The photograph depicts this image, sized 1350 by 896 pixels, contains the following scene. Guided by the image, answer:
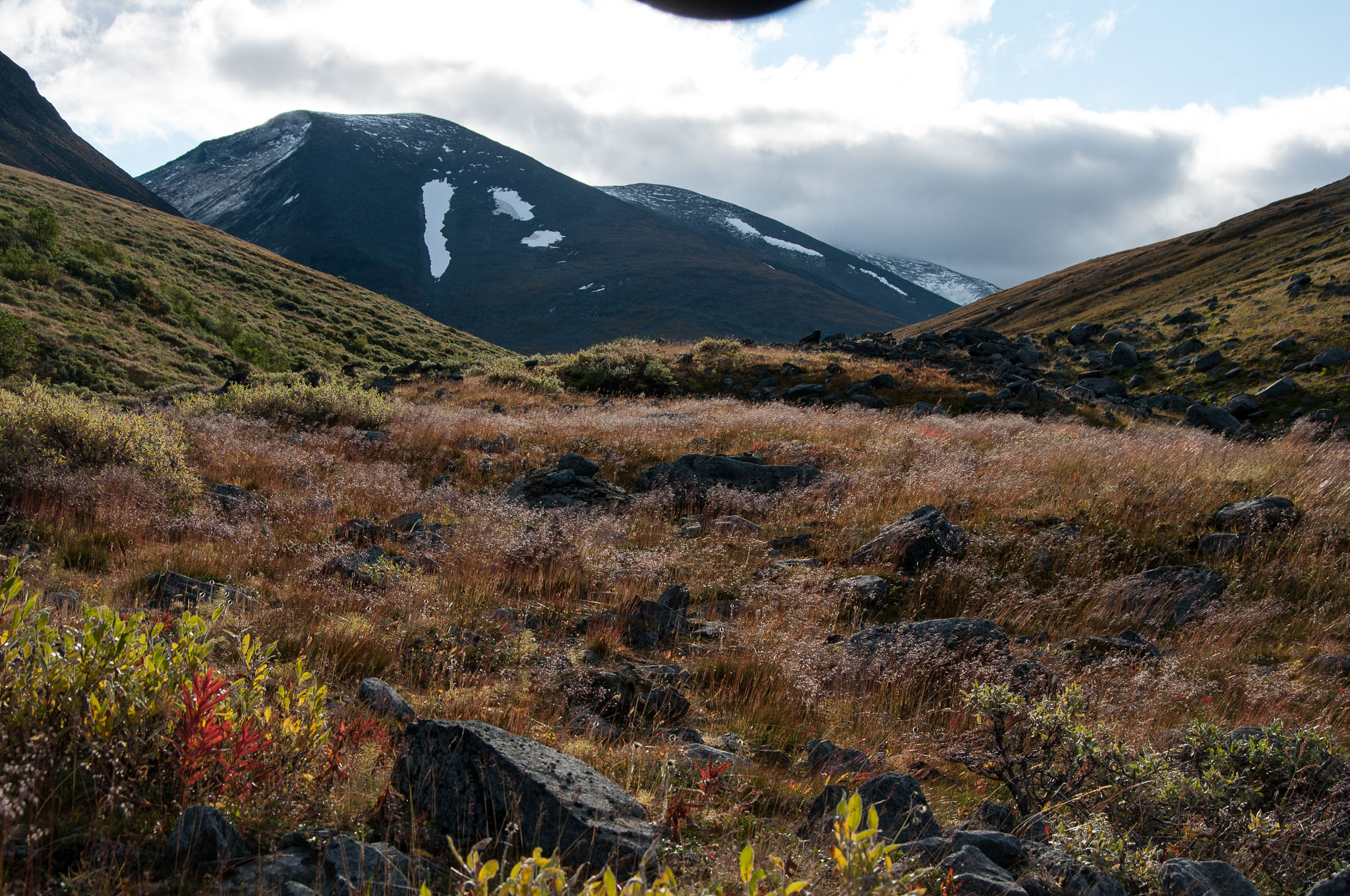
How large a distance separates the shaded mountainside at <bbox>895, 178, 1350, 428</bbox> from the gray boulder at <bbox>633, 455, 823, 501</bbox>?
16.1 meters

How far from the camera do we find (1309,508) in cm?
761

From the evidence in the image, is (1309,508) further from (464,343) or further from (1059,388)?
(464,343)

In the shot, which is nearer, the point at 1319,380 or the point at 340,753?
the point at 340,753

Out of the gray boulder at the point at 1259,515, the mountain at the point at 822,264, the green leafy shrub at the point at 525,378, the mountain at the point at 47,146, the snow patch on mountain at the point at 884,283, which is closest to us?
the gray boulder at the point at 1259,515

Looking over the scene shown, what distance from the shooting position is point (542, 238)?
135000 mm

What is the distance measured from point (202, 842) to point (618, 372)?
23.3m

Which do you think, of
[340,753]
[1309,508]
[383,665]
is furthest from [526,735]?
[1309,508]

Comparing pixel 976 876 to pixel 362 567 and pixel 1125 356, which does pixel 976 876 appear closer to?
pixel 362 567

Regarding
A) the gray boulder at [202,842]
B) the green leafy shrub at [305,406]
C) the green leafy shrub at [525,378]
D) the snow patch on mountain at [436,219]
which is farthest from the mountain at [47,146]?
the gray boulder at [202,842]

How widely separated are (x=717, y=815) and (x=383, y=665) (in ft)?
8.25

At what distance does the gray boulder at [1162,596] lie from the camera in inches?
237

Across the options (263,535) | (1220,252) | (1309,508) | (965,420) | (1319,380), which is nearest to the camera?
(263,535)

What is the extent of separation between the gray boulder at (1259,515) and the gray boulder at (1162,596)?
1.22m

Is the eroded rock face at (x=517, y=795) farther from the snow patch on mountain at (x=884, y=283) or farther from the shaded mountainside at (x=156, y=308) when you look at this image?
the snow patch on mountain at (x=884, y=283)
